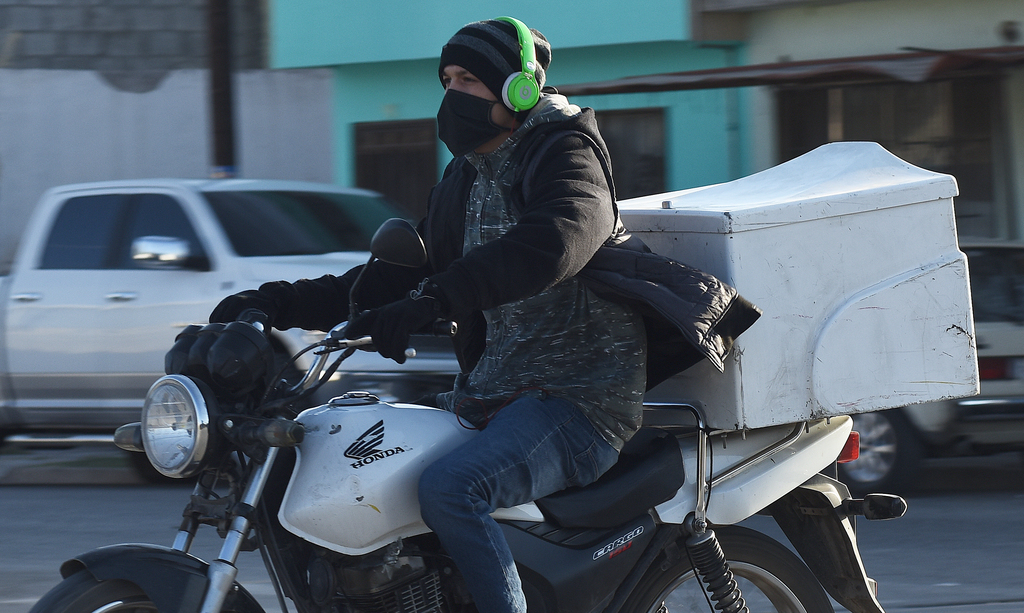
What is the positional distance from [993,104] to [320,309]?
976 centimetres

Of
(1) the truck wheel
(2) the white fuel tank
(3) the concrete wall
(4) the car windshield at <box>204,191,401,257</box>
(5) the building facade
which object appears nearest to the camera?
(2) the white fuel tank

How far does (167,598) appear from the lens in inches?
105

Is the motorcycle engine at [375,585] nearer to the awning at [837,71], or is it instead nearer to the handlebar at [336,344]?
the handlebar at [336,344]

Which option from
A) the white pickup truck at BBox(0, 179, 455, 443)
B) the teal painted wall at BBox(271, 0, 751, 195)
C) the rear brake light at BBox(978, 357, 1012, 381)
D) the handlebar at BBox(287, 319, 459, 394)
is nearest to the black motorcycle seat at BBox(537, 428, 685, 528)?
the handlebar at BBox(287, 319, 459, 394)

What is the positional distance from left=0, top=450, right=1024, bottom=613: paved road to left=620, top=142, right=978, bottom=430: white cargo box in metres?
2.15

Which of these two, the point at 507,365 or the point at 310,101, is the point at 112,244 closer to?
the point at 507,365

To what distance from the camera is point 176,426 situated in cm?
280

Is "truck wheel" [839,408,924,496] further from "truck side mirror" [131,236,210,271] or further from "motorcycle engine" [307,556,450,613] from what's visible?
"motorcycle engine" [307,556,450,613]

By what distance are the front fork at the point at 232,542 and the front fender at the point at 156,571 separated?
0.07 feet

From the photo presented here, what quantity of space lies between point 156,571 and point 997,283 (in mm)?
6602

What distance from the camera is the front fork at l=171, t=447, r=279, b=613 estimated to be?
8.96ft

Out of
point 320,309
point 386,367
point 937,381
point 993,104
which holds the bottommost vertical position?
point 386,367

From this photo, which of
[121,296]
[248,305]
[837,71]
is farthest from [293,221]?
[248,305]

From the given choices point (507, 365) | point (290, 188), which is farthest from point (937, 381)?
point (290, 188)
